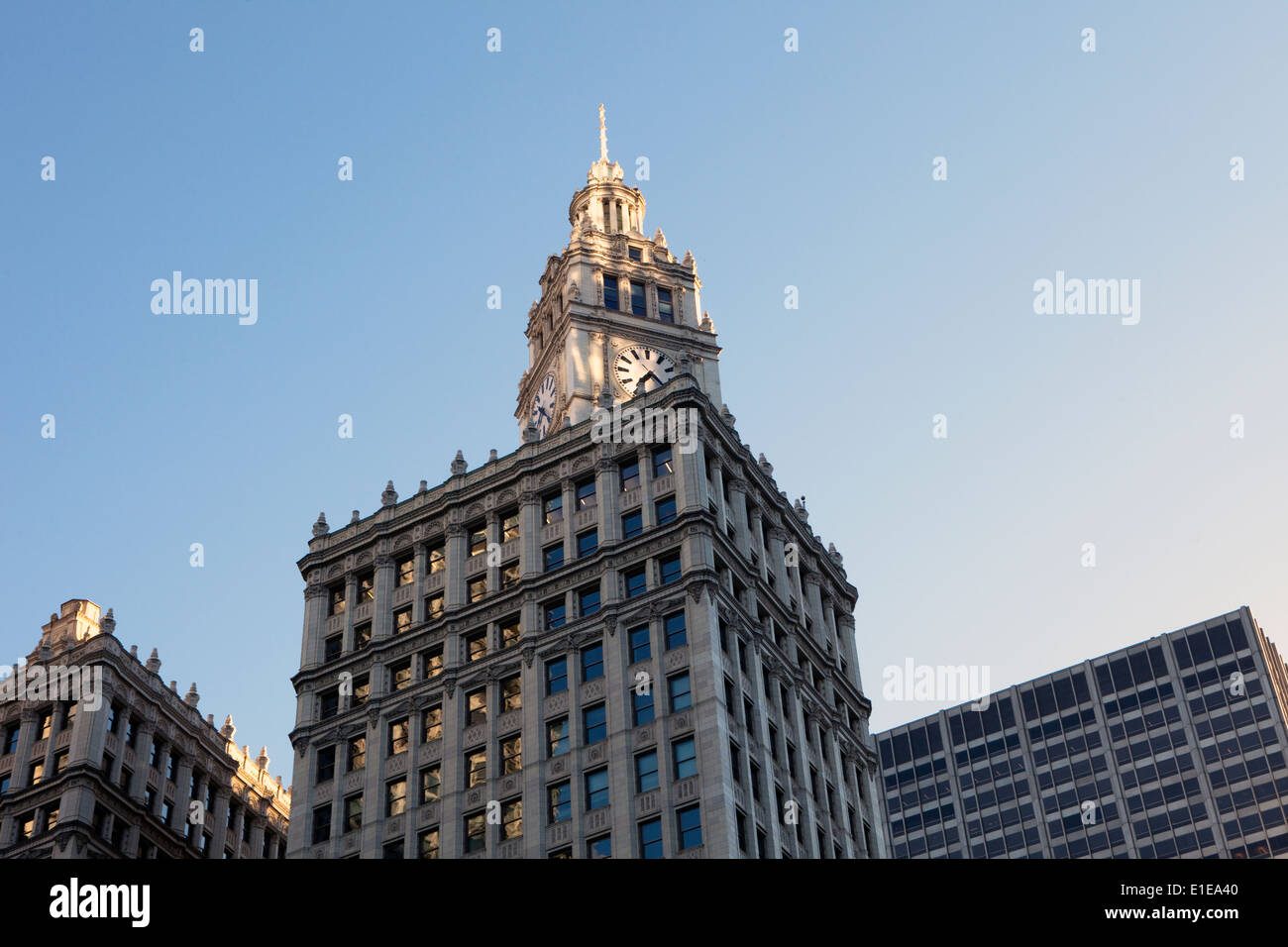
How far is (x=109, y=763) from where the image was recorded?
341 ft

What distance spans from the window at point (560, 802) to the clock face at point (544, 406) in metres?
33.0

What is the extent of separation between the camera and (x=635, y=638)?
83312 millimetres

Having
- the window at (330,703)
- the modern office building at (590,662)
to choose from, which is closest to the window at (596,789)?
the modern office building at (590,662)

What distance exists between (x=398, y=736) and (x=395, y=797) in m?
4.09

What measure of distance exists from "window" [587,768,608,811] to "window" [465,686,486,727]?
8.43 m

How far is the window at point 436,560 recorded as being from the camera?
93.8 meters

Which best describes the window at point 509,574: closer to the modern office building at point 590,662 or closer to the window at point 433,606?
the modern office building at point 590,662

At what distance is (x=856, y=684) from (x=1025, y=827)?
82.8 meters

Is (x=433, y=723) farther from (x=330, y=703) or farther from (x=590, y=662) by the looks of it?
(x=590, y=662)

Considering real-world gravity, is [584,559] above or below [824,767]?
above

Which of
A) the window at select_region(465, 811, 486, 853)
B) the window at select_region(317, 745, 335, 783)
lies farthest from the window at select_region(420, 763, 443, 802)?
the window at select_region(317, 745, 335, 783)
